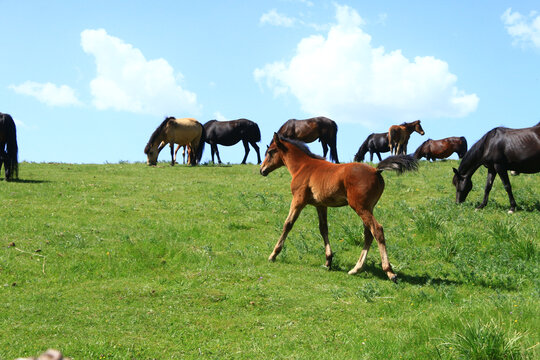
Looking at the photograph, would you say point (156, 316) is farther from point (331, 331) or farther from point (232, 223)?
point (232, 223)

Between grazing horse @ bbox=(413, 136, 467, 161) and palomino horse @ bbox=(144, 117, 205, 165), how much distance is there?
651 inches

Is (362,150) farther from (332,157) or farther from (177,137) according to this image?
(177,137)

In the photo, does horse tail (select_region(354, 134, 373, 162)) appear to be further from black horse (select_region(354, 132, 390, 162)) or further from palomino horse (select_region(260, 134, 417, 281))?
palomino horse (select_region(260, 134, 417, 281))

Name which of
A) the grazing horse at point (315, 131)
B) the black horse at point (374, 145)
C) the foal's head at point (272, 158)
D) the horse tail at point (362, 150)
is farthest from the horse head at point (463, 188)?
A: the horse tail at point (362, 150)

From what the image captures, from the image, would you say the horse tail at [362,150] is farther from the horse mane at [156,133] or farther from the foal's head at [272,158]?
the foal's head at [272,158]

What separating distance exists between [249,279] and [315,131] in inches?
776

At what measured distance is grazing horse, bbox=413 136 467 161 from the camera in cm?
3641

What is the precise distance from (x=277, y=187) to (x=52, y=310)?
11644 millimetres

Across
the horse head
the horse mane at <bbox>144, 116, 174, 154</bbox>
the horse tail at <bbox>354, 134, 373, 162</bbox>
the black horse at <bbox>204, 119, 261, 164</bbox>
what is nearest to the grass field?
the horse head

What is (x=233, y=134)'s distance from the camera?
32.1 metres

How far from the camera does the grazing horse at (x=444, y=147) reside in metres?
36.4

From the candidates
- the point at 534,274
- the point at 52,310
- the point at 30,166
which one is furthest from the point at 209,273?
the point at 30,166

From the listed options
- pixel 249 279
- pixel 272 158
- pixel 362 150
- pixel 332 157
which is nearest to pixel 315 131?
pixel 332 157

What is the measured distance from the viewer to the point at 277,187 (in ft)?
62.4
